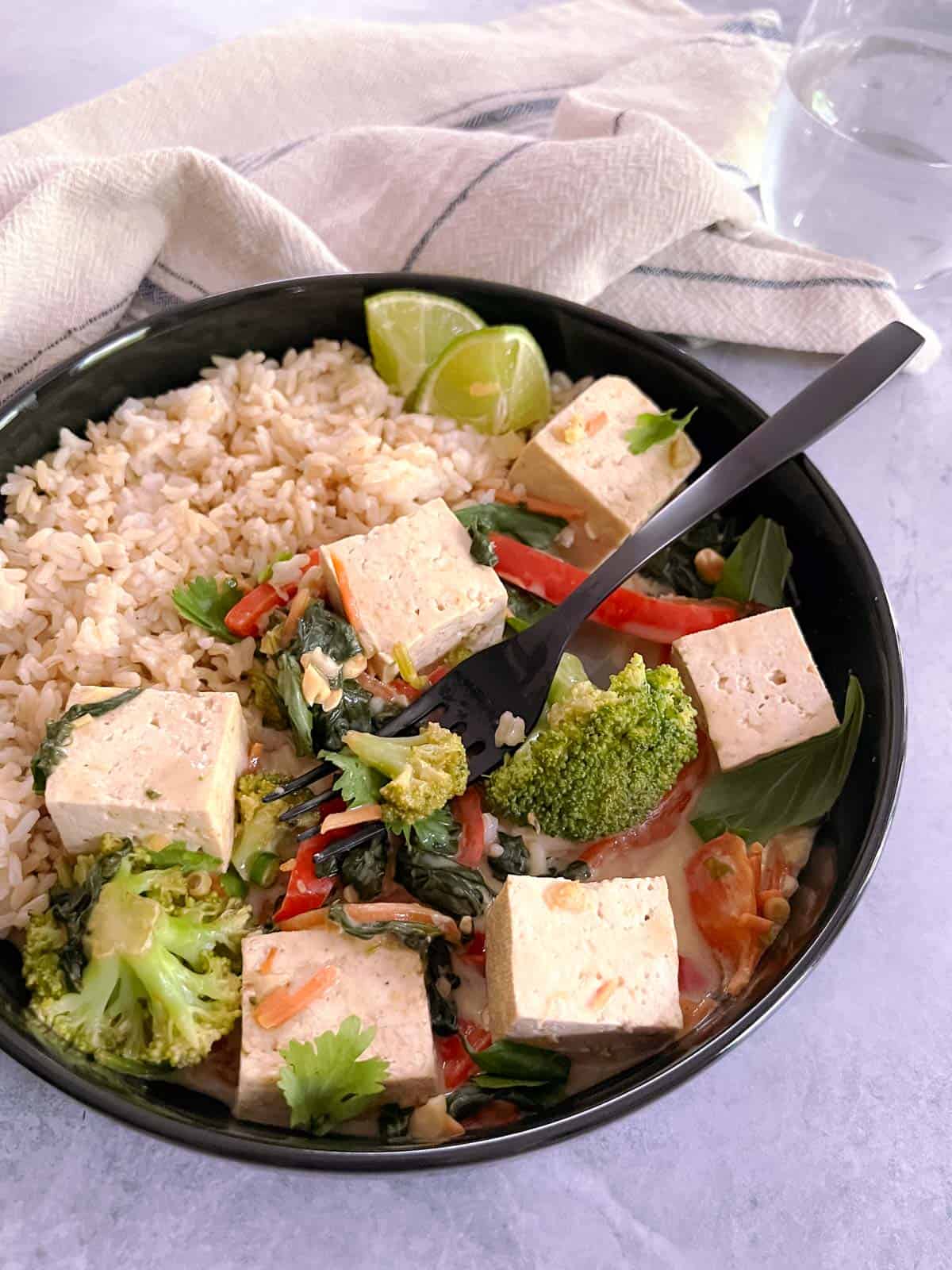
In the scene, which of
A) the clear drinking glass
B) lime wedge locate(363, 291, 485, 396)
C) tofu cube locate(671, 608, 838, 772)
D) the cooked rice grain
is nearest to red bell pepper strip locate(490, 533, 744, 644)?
tofu cube locate(671, 608, 838, 772)

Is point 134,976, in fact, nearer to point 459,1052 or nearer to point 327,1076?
point 327,1076

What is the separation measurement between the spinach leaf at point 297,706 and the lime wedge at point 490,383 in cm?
97

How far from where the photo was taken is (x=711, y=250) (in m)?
3.41

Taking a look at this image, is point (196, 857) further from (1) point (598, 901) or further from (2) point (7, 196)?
(2) point (7, 196)

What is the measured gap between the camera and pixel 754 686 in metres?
2.64

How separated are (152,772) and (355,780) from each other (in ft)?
1.38

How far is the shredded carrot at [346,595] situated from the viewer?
2.63m

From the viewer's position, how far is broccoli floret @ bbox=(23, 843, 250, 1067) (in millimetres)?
2168

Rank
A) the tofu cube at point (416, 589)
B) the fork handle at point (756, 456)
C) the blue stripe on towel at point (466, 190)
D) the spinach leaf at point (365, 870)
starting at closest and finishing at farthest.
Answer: the spinach leaf at point (365, 870), the tofu cube at point (416, 589), the fork handle at point (756, 456), the blue stripe on towel at point (466, 190)

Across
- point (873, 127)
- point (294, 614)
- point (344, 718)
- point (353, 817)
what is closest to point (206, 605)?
point (294, 614)

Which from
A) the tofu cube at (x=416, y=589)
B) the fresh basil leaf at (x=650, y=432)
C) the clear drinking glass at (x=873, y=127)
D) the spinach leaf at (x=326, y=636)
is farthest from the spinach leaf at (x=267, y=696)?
the clear drinking glass at (x=873, y=127)

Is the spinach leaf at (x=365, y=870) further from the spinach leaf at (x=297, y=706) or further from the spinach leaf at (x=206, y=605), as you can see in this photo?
the spinach leaf at (x=206, y=605)

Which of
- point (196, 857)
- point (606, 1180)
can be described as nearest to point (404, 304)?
point (196, 857)

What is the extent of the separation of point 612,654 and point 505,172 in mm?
1508
